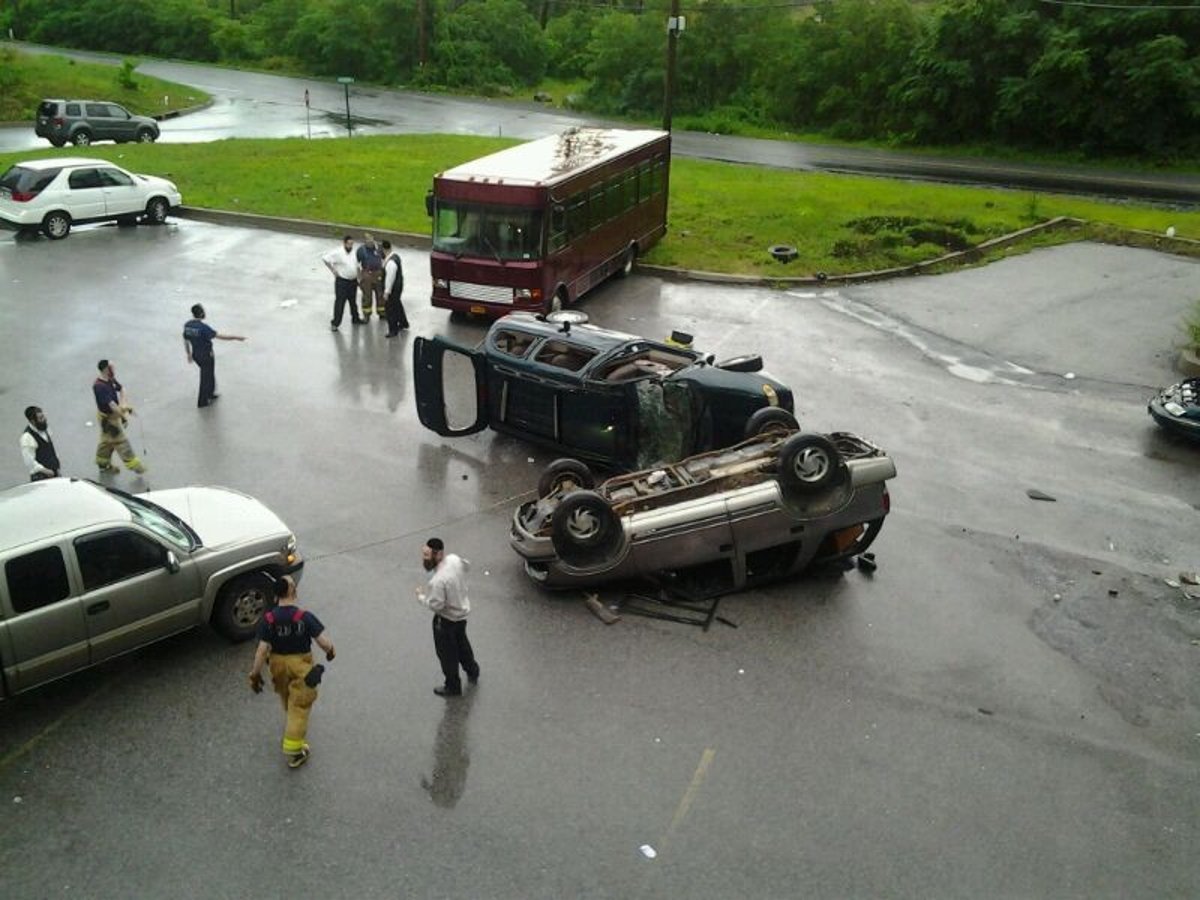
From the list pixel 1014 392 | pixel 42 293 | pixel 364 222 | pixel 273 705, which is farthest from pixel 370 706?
pixel 364 222

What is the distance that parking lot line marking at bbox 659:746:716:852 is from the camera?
693 centimetres

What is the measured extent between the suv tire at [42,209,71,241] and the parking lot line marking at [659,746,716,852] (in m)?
19.6

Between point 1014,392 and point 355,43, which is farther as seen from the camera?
point 355,43

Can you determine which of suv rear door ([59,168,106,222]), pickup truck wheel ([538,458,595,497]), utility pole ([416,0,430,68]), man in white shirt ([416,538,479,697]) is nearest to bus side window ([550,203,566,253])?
pickup truck wheel ([538,458,595,497])

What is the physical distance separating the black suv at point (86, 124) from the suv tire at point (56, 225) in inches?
451

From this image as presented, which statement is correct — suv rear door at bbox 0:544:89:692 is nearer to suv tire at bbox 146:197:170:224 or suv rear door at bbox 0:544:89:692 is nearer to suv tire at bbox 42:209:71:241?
suv tire at bbox 42:209:71:241

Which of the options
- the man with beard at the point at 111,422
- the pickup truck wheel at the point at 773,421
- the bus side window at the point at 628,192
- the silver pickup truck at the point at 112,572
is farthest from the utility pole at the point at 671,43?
the silver pickup truck at the point at 112,572

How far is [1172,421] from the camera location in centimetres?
1326

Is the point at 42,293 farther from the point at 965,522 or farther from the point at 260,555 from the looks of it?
the point at 965,522

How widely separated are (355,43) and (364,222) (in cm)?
3288

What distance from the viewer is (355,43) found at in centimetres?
5122

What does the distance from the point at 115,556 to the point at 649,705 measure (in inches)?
171

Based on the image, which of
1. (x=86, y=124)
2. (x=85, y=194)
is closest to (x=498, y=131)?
(x=86, y=124)

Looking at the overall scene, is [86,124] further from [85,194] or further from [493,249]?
[493,249]
